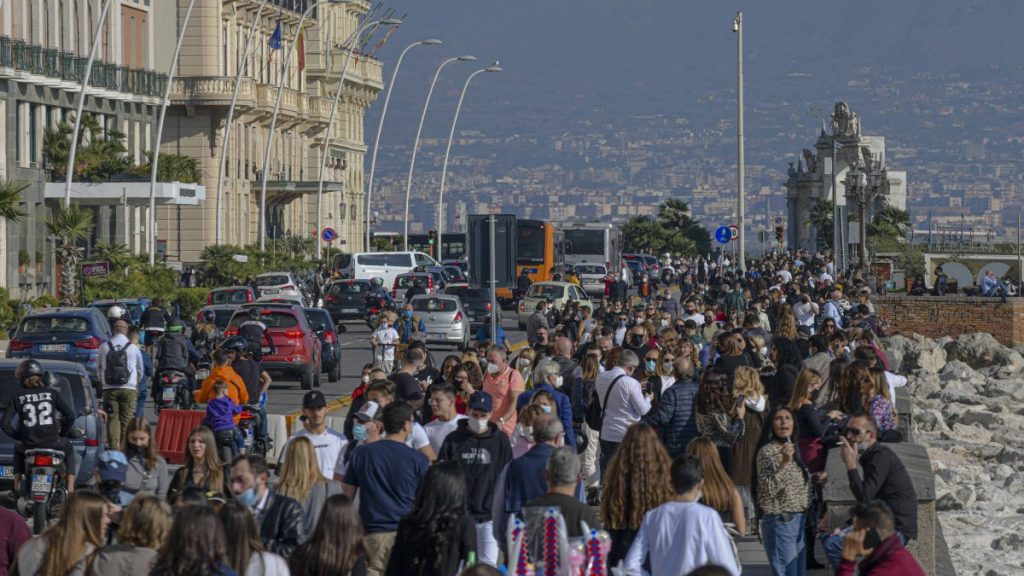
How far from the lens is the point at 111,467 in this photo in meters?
12.8

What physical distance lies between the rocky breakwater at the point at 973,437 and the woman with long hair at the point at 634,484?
31.2ft

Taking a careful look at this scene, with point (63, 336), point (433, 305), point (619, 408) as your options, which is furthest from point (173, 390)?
point (433, 305)

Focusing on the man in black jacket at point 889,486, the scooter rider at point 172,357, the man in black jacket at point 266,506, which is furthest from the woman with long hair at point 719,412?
the scooter rider at point 172,357

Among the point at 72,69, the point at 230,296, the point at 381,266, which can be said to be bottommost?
the point at 230,296

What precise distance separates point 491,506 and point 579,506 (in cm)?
184

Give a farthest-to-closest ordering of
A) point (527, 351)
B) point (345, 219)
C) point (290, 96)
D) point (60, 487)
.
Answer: point (345, 219) < point (290, 96) < point (527, 351) < point (60, 487)

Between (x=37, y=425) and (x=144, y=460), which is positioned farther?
(x=37, y=425)

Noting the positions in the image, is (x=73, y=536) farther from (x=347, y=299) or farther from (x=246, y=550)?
(x=347, y=299)

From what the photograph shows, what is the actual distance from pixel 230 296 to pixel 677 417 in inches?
1201

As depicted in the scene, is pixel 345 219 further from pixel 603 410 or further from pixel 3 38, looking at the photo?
pixel 603 410

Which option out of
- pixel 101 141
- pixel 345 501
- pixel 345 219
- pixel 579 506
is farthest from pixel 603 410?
pixel 345 219

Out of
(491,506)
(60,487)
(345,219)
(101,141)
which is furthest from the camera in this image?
(345,219)

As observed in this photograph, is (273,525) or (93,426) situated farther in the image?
(93,426)

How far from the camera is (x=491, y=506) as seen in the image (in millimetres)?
12422
